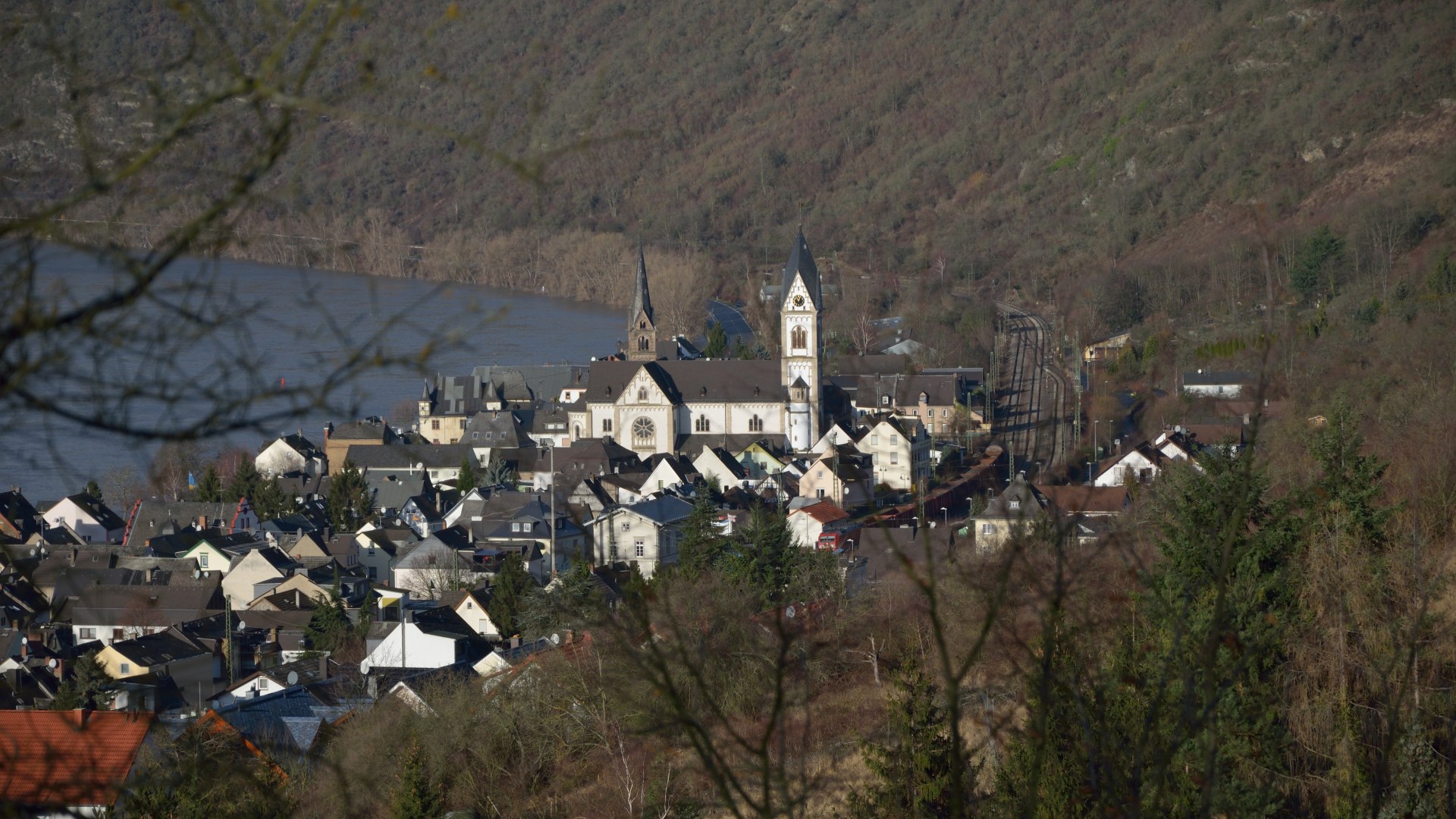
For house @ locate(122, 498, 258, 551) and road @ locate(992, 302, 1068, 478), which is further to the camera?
house @ locate(122, 498, 258, 551)

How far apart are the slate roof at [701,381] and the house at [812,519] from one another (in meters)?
10.7

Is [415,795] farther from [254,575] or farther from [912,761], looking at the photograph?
[254,575]

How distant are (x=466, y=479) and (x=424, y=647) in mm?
13770

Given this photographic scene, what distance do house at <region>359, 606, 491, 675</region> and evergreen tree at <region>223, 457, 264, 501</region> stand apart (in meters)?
11.7

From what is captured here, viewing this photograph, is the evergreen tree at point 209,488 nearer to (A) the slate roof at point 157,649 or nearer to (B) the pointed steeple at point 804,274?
(A) the slate roof at point 157,649

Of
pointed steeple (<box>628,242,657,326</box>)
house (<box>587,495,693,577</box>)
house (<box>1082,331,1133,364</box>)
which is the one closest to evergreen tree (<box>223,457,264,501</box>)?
house (<box>587,495,693,577</box>)

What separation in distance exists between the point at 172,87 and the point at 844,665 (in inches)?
428

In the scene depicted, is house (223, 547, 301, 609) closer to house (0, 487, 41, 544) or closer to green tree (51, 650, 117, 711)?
house (0, 487, 41, 544)

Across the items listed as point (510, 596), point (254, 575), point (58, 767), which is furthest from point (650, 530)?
point (58, 767)

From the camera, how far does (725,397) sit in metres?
31.9

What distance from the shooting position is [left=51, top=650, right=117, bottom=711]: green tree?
11281 mm

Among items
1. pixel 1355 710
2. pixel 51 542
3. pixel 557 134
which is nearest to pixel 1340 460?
pixel 1355 710

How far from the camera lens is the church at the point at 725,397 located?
31.5 metres

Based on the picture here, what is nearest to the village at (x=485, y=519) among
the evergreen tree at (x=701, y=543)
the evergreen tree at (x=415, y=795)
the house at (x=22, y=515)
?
the house at (x=22, y=515)
